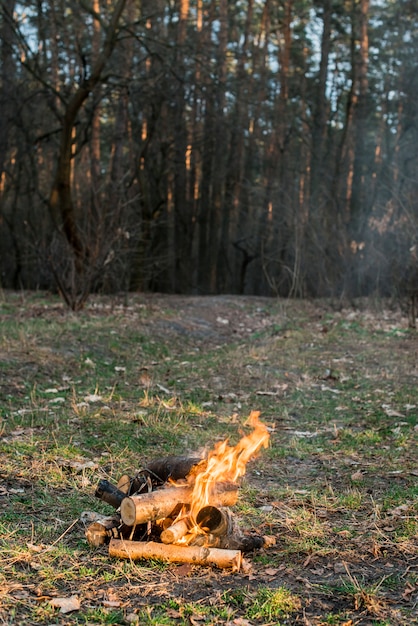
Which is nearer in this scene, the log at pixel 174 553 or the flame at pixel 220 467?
the log at pixel 174 553

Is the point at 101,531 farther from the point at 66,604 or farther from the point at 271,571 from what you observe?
the point at 271,571

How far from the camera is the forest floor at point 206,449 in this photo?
114 inches

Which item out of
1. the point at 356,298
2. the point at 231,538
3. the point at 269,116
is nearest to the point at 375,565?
the point at 231,538

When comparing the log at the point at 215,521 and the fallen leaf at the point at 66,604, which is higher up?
the log at the point at 215,521

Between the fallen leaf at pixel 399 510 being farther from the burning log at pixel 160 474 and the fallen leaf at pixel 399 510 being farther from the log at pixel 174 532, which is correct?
the log at pixel 174 532

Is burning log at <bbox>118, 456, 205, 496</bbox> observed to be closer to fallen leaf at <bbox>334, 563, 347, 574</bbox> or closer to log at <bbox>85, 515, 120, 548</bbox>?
log at <bbox>85, 515, 120, 548</bbox>

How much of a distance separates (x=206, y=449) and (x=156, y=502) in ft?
4.49

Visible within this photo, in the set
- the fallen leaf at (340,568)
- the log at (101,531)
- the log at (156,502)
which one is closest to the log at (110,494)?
the log at (101,531)

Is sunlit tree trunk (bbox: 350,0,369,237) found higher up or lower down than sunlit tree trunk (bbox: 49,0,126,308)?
higher up

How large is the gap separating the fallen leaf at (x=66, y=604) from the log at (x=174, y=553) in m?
0.44

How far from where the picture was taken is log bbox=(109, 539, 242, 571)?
319cm

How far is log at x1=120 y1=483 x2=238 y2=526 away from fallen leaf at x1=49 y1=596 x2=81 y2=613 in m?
0.53

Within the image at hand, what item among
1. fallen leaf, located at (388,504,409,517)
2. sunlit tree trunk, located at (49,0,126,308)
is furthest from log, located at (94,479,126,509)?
sunlit tree trunk, located at (49,0,126,308)

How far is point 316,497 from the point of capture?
417 centimetres
